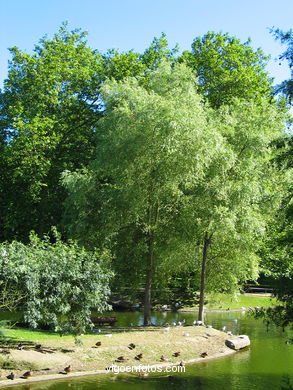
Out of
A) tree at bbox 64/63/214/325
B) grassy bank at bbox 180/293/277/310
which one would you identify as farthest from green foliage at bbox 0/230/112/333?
grassy bank at bbox 180/293/277/310

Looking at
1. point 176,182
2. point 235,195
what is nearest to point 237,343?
point 235,195

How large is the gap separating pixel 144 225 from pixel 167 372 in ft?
30.8

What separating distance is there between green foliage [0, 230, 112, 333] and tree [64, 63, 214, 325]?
19.0ft

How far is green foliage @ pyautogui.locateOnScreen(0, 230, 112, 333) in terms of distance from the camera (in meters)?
17.5

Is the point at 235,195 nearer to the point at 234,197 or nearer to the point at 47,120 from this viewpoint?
the point at 234,197

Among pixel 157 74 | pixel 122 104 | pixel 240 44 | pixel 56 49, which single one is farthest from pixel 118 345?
pixel 240 44

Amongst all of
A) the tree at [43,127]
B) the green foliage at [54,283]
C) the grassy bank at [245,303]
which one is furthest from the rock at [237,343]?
the tree at [43,127]

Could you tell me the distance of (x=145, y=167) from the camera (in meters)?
24.6

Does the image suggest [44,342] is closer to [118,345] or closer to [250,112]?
[118,345]

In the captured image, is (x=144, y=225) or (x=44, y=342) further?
(x=144, y=225)

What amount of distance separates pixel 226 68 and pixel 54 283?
93.7 feet

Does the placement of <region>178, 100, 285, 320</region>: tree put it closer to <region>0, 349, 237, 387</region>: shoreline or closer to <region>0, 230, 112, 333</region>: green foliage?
<region>0, 349, 237, 387</region>: shoreline

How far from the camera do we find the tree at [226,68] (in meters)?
39.7

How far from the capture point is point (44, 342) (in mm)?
19609
